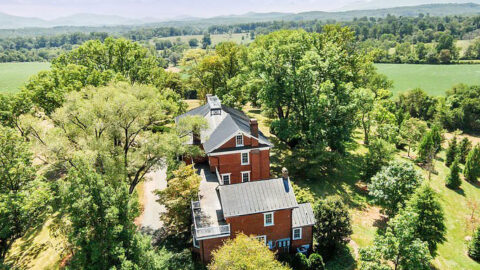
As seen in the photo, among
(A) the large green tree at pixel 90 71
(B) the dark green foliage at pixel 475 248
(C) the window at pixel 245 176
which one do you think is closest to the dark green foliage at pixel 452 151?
(B) the dark green foliage at pixel 475 248

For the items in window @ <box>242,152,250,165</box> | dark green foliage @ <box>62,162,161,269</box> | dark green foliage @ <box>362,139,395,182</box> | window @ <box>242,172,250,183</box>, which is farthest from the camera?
dark green foliage @ <box>362,139,395,182</box>

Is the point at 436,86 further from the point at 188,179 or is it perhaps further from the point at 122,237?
the point at 122,237

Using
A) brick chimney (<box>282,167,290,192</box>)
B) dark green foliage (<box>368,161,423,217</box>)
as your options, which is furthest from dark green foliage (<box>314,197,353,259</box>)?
dark green foliage (<box>368,161,423,217</box>)

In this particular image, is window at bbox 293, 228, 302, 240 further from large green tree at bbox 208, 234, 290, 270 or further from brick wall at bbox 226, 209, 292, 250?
large green tree at bbox 208, 234, 290, 270

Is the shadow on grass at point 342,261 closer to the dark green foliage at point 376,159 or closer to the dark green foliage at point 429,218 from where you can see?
the dark green foliage at point 429,218

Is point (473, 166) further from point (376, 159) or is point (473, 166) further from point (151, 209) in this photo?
point (151, 209)

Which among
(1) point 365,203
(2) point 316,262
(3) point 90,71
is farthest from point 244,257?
(3) point 90,71
